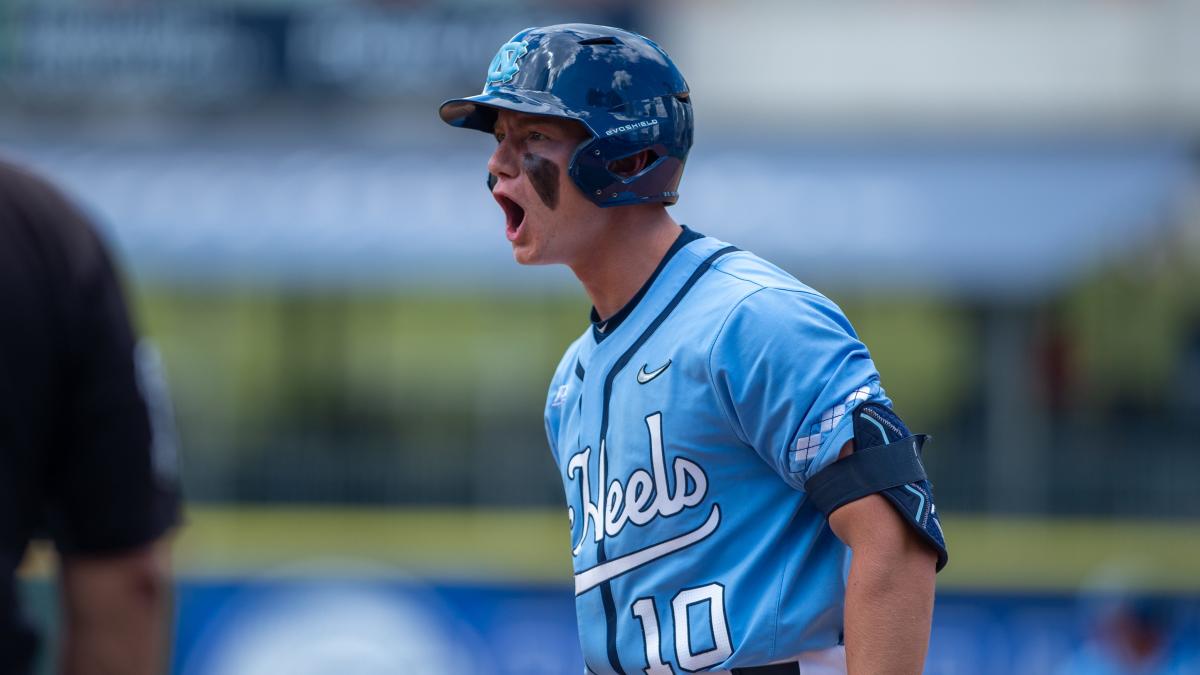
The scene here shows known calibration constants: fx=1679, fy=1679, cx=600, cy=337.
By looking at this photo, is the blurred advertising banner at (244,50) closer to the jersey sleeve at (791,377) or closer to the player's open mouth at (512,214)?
the player's open mouth at (512,214)

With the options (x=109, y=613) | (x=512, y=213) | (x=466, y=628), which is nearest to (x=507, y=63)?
(x=512, y=213)

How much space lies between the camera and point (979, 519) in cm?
1116

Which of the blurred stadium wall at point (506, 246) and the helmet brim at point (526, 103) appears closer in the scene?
the helmet brim at point (526, 103)

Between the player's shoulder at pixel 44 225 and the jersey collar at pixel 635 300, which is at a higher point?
the player's shoulder at pixel 44 225

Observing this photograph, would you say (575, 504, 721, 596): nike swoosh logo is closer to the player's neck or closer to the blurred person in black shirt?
the player's neck

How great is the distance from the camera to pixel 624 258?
3014 millimetres

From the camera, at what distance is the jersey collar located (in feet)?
9.79

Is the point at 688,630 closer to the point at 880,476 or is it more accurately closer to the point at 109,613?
the point at 880,476

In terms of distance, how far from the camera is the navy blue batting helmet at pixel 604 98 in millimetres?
2910

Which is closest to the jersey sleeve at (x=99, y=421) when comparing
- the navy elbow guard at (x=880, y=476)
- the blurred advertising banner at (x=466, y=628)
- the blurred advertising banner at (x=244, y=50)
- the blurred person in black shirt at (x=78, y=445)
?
the blurred person in black shirt at (x=78, y=445)

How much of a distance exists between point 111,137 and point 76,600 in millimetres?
12122

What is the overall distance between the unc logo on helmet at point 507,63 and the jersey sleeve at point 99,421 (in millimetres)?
829

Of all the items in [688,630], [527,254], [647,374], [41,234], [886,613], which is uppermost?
[41,234]

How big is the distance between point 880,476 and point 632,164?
752 mm
